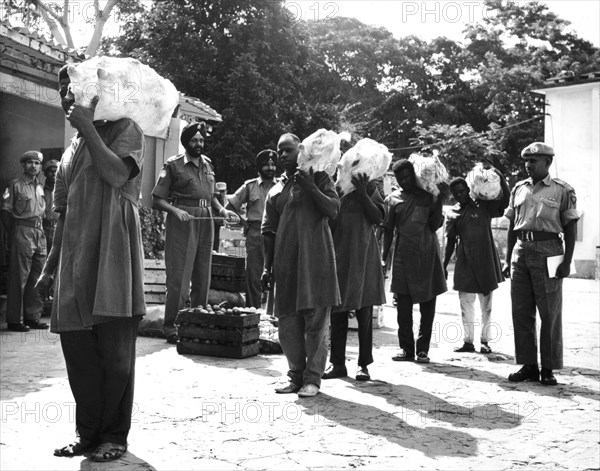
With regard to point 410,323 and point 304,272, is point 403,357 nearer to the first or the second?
point 410,323

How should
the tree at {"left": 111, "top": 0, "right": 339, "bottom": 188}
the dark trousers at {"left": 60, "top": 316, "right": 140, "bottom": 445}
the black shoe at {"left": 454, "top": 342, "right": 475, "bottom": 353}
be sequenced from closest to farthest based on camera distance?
the dark trousers at {"left": 60, "top": 316, "right": 140, "bottom": 445} → the black shoe at {"left": 454, "top": 342, "right": 475, "bottom": 353} → the tree at {"left": 111, "top": 0, "right": 339, "bottom": 188}

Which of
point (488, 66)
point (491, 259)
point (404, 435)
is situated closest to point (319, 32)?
point (488, 66)

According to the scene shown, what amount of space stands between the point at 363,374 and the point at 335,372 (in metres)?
0.27

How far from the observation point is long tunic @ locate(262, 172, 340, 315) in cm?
575

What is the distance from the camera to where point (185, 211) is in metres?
7.86

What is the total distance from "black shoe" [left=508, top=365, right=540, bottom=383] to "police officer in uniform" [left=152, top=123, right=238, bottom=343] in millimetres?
3511

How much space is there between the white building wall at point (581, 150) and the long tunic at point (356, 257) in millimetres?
18629

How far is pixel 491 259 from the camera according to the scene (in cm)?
813

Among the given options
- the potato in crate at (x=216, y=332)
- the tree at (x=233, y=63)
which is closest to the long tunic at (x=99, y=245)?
the potato in crate at (x=216, y=332)

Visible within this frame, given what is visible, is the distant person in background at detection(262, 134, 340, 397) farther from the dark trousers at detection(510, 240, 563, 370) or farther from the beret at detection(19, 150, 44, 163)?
the beret at detection(19, 150, 44, 163)

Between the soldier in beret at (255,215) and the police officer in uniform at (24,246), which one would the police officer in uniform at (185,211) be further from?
the police officer in uniform at (24,246)

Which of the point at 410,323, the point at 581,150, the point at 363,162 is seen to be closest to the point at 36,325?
the point at 410,323

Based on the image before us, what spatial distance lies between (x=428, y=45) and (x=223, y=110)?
19199 millimetres

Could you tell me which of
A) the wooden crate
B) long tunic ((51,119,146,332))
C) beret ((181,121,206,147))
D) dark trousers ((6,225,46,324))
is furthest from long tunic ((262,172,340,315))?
the wooden crate
